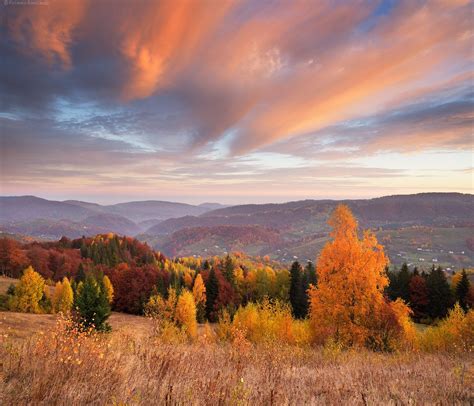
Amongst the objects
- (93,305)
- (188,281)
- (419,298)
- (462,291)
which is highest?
(93,305)

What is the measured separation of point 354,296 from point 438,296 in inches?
2198

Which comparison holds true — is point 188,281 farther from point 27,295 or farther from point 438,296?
point 438,296

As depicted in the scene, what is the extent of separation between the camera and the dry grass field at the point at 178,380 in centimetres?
464

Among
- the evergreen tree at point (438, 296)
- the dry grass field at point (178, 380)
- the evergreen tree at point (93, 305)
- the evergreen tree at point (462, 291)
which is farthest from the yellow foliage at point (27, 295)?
the evergreen tree at point (462, 291)

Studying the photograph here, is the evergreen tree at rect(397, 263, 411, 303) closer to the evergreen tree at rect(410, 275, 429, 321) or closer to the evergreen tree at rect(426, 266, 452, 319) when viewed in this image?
the evergreen tree at rect(410, 275, 429, 321)

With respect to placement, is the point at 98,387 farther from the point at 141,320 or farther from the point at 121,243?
the point at 121,243

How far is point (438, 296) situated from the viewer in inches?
2441

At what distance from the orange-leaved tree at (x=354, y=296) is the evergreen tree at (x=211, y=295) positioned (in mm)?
54766

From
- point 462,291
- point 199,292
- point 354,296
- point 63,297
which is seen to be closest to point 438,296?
point 462,291

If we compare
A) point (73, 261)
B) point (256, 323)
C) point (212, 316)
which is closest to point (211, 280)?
point (212, 316)

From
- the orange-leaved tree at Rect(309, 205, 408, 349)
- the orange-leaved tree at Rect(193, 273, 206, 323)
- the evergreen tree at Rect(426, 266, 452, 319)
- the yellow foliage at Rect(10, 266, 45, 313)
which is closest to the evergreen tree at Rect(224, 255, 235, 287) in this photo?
the orange-leaved tree at Rect(193, 273, 206, 323)

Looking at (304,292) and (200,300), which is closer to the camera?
(200,300)

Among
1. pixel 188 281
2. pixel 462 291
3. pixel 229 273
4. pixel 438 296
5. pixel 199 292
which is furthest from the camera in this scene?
pixel 188 281

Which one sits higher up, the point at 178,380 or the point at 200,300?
the point at 178,380
